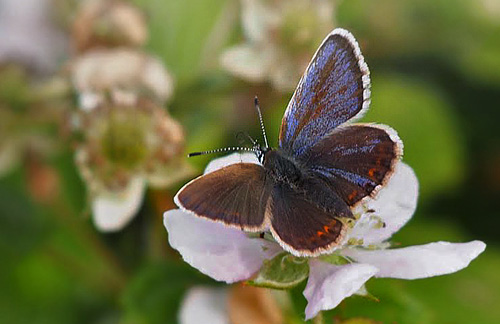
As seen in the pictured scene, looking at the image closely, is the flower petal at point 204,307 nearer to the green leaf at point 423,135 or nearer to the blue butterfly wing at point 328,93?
the blue butterfly wing at point 328,93

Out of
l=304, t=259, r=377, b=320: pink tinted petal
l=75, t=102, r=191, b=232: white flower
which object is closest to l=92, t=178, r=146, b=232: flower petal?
l=75, t=102, r=191, b=232: white flower

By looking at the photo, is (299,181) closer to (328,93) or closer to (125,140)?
(328,93)

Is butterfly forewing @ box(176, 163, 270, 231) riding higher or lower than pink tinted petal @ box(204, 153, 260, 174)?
higher

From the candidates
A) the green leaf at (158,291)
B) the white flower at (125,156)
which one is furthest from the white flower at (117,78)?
the green leaf at (158,291)

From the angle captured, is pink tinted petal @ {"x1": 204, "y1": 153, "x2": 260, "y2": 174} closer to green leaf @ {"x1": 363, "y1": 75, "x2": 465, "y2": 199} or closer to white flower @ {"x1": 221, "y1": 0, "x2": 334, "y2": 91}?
white flower @ {"x1": 221, "y1": 0, "x2": 334, "y2": 91}

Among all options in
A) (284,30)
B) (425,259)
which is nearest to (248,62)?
(284,30)

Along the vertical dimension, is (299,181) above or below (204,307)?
above
